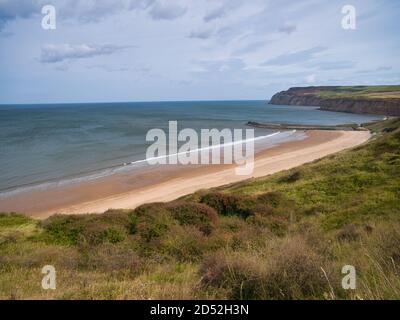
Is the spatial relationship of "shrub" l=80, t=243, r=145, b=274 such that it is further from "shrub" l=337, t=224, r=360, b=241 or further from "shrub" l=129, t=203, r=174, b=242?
"shrub" l=337, t=224, r=360, b=241

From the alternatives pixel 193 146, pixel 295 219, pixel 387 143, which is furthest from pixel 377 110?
pixel 295 219

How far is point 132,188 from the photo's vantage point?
28.0 meters

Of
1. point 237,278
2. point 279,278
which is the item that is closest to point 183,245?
point 237,278

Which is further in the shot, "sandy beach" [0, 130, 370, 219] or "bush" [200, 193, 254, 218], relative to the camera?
"sandy beach" [0, 130, 370, 219]

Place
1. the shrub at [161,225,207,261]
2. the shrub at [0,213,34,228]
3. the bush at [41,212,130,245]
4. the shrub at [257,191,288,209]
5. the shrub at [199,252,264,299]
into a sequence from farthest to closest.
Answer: the shrub at [0,213,34,228]
the shrub at [257,191,288,209]
the bush at [41,212,130,245]
the shrub at [161,225,207,261]
the shrub at [199,252,264,299]

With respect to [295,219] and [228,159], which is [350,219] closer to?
[295,219]

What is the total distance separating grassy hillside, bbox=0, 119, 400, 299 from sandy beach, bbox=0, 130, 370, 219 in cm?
697

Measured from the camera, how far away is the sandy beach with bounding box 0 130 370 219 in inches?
928

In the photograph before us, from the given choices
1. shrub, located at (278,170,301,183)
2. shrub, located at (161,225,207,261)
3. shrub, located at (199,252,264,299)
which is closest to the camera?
shrub, located at (199,252,264,299)

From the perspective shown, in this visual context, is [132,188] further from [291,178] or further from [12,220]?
[291,178]

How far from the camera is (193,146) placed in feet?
167

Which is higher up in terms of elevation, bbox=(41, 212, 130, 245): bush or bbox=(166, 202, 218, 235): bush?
bbox=(166, 202, 218, 235): bush

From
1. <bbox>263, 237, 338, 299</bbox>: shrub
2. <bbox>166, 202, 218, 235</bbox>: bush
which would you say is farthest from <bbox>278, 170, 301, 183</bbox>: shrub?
<bbox>263, 237, 338, 299</bbox>: shrub
